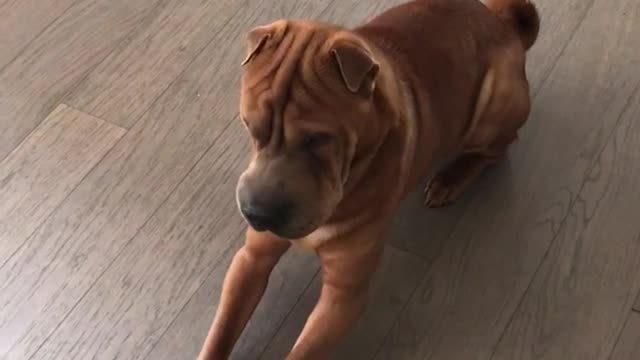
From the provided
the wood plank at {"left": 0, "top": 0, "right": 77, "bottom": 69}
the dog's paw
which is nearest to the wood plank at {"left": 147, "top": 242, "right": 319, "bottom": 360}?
the dog's paw

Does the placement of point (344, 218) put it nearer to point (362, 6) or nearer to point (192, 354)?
point (192, 354)

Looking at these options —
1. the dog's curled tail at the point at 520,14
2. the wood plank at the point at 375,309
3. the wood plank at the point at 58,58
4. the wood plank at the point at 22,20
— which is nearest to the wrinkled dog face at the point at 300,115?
the wood plank at the point at 375,309

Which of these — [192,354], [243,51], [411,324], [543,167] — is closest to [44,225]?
[192,354]

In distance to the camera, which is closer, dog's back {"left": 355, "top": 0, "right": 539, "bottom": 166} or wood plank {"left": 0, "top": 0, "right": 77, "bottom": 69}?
dog's back {"left": 355, "top": 0, "right": 539, "bottom": 166}

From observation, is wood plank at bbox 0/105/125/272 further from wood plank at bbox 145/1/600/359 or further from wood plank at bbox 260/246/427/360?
wood plank at bbox 260/246/427/360

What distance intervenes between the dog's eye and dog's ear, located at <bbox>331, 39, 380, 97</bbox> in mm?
67

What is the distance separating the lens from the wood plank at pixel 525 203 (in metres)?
1.69

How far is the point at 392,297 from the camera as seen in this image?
173 centimetres

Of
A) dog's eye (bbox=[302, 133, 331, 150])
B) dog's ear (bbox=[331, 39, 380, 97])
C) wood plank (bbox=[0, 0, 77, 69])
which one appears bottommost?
wood plank (bbox=[0, 0, 77, 69])

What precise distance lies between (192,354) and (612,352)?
2.11 ft

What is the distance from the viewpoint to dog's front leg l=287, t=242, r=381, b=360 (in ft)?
5.16

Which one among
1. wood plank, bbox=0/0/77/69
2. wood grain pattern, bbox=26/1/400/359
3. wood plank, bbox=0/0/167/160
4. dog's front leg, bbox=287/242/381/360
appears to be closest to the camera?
dog's front leg, bbox=287/242/381/360

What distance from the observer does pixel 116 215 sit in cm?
184

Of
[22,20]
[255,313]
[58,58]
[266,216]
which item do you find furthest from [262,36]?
[22,20]
